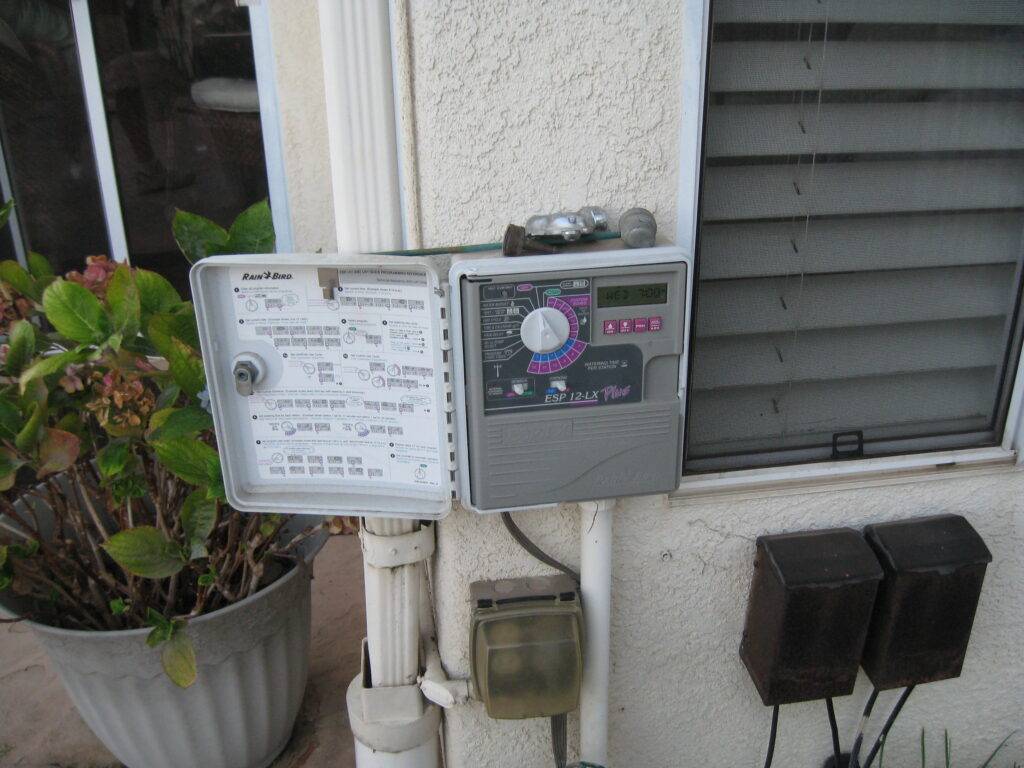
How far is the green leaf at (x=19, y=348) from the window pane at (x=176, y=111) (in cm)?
187

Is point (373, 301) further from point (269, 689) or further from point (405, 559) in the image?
point (269, 689)

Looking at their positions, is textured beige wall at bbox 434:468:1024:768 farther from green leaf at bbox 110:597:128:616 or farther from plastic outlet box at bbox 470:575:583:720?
green leaf at bbox 110:597:128:616

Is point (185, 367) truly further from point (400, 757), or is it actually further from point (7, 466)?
point (400, 757)

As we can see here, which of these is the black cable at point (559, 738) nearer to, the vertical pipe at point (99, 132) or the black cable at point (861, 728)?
the black cable at point (861, 728)

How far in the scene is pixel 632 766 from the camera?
1768 mm

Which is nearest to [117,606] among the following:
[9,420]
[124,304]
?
[9,420]

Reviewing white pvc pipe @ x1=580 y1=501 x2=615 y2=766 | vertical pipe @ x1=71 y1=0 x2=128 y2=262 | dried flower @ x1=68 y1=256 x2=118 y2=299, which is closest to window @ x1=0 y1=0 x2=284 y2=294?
vertical pipe @ x1=71 y1=0 x2=128 y2=262

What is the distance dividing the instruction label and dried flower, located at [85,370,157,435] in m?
0.34

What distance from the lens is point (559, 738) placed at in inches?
61.3

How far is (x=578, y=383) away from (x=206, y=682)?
125 cm

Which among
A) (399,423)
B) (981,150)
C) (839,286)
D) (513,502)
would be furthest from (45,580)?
(981,150)

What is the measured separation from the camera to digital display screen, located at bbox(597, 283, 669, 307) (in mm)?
1210

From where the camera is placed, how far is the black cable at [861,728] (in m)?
1.74

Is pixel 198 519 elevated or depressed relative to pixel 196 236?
depressed
